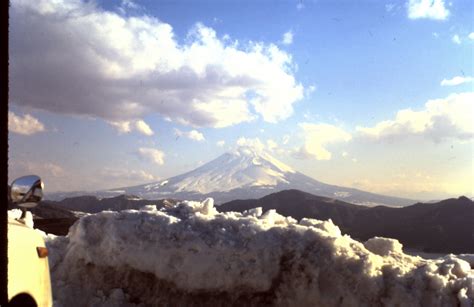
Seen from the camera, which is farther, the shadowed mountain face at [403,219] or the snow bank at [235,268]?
the shadowed mountain face at [403,219]

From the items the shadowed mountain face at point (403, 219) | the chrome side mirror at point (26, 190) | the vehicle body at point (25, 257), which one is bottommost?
the shadowed mountain face at point (403, 219)

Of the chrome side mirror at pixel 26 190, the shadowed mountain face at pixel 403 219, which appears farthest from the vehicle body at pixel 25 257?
the shadowed mountain face at pixel 403 219

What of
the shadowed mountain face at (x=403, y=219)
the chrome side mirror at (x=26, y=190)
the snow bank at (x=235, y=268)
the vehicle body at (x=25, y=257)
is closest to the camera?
the vehicle body at (x=25, y=257)

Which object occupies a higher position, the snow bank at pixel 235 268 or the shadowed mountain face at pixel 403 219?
the snow bank at pixel 235 268

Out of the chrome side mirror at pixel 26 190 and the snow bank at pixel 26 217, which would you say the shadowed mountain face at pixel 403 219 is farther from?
the chrome side mirror at pixel 26 190

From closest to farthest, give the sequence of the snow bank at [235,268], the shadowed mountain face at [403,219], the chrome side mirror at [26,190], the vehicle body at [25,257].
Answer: the vehicle body at [25,257], the chrome side mirror at [26,190], the snow bank at [235,268], the shadowed mountain face at [403,219]

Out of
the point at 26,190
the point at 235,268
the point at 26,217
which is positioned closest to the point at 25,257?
the point at 26,190

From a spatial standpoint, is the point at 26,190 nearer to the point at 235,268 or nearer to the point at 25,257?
the point at 25,257
